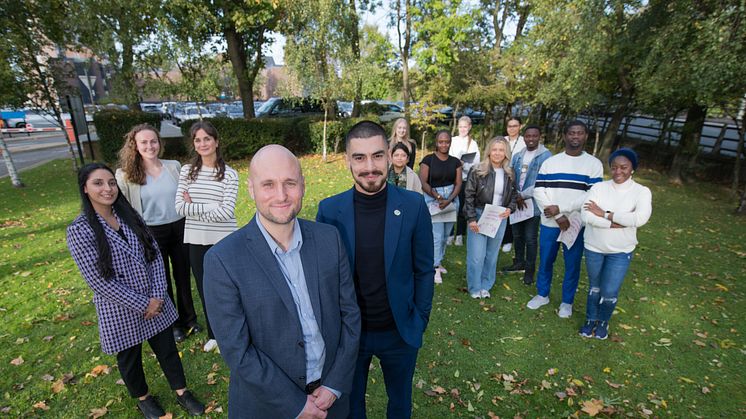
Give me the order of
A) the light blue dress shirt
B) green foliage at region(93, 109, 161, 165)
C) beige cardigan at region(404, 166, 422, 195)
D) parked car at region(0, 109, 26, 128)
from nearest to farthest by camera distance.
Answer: the light blue dress shirt → beige cardigan at region(404, 166, 422, 195) → green foliage at region(93, 109, 161, 165) → parked car at region(0, 109, 26, 128)

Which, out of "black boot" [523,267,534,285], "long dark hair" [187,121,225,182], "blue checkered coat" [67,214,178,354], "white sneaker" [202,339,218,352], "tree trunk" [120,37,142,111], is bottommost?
"white sneaker" [202,339,218,352]

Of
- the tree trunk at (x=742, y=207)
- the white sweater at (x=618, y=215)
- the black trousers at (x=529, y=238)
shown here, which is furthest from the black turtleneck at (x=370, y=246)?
the tree trunk at (x=742, y=207)

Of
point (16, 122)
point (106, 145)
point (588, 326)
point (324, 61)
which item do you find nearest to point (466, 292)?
point (588, 326)

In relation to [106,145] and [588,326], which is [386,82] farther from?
[588,326]

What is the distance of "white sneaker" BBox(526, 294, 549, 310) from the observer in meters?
4.88

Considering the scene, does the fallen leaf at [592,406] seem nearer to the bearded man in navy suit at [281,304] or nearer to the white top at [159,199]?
the bearded man in navy suit at [281,304]

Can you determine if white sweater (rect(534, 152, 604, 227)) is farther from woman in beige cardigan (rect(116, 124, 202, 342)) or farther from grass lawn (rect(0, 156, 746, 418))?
woman in beige cardigan (rect(116, 124, 202, 342))

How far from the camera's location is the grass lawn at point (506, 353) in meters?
3.35

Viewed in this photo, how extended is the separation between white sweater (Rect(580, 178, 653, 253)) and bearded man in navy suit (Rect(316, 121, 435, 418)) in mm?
2388

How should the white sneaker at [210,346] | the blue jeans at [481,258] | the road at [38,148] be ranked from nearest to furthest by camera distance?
the white sneaker at [210,346]
the blue jeans at [481,258]
the road at [38,148]

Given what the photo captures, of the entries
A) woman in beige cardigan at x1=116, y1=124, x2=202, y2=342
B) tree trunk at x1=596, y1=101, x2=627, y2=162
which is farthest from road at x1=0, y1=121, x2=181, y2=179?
tree trunk at x1=596, y1=101, x2=627, y2=162

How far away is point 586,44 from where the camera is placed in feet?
34.1

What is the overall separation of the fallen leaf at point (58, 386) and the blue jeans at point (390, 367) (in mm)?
2915

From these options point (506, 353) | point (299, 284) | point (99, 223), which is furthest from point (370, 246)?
point (506, 353)
